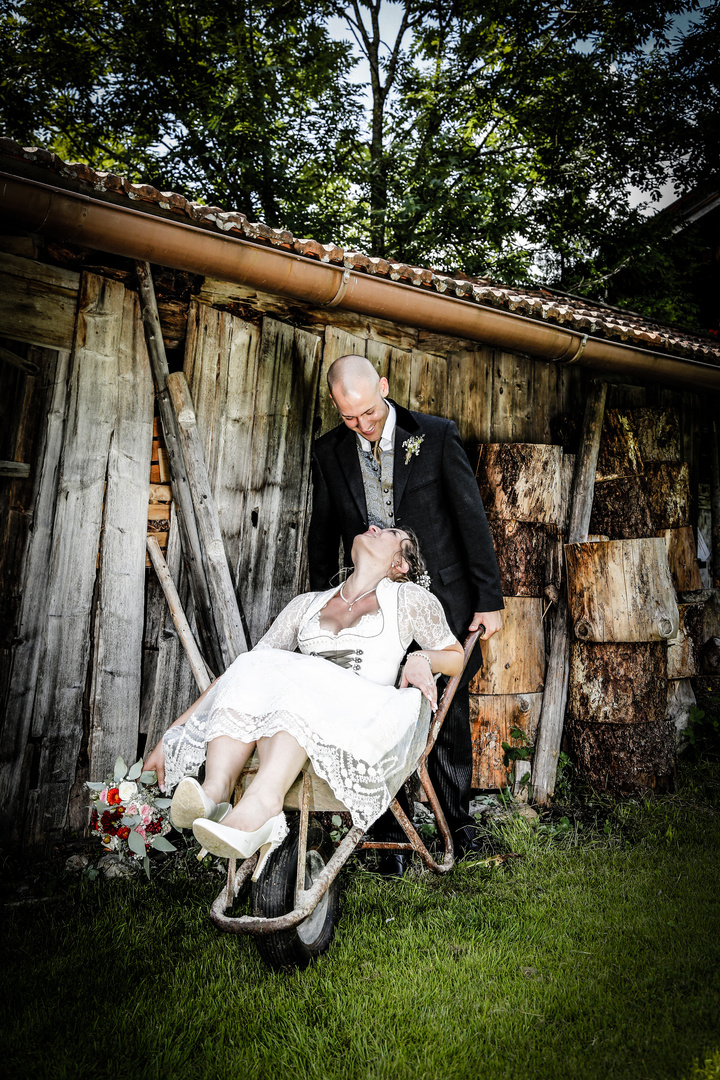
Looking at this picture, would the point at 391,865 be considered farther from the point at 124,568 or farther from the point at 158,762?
the point at 124,568

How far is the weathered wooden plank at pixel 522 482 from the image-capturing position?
3.78 m

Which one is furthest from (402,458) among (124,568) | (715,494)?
(715,494)

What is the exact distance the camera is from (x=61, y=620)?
9.72 feet

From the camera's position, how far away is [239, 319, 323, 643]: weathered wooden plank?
3479mm

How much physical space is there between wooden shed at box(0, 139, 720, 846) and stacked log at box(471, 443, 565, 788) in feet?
0.04

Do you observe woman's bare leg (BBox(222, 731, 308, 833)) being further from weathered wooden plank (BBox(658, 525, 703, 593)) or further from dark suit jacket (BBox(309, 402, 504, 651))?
weathered wooden plank (BBox(658, 525, 703, 593))

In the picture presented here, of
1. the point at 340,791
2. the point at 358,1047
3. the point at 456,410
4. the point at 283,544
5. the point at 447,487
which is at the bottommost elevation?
the point at 358,1047

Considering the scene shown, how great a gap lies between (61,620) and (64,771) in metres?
0.67

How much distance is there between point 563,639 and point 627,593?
47 cm

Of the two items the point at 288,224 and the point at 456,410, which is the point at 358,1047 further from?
the point at 288,224

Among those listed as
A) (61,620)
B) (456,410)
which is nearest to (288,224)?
(456,410)

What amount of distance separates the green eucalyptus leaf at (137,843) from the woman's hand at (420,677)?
112cm

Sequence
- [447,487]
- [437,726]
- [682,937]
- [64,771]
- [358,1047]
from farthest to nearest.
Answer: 1. [447,487]
2. [64,771]
3. [437,726]
4. [682,937]
5. [358,1047]

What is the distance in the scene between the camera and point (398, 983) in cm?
208
